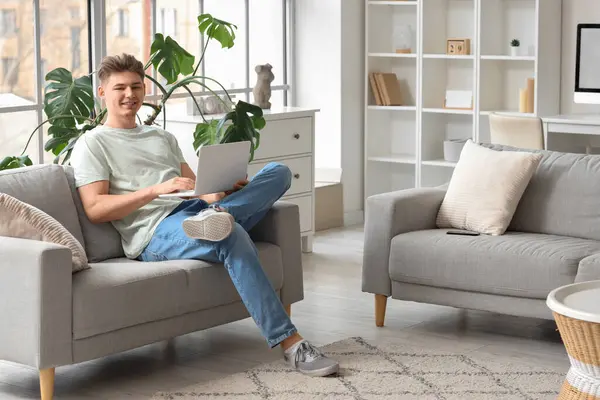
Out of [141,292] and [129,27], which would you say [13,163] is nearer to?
[141,292]

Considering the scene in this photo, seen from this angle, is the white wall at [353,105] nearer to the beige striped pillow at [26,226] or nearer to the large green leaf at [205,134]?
the large green leaf at [205,134]

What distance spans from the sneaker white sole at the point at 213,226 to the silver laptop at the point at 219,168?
11 centimetres

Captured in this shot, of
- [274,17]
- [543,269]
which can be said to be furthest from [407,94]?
[543,269]

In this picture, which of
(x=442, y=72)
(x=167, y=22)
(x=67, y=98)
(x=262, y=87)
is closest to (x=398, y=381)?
(x=67, y=98)

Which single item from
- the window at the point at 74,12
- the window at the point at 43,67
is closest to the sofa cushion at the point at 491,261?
the window at the point at 43,67

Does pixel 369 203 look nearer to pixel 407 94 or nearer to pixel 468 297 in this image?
pixel 468 297

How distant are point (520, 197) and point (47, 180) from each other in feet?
6.10

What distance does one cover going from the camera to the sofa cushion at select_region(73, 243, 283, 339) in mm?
3438

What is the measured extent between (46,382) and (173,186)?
0.83 meters

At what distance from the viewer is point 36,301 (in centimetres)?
332

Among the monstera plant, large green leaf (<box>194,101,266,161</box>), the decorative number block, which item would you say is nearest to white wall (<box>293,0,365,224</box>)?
the decorative number block

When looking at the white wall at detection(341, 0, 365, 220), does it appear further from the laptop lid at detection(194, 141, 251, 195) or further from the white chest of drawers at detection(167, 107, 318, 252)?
the laptop lid at detection(194, 141, 251, 195)

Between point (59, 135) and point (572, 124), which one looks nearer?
point (59, 135)

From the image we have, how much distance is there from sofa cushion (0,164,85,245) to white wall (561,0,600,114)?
3.63 meters
